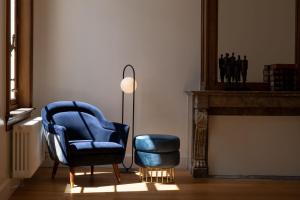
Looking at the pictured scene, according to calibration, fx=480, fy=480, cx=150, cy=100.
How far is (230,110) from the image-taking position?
5363 millimetres

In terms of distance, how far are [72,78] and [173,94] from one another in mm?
1230

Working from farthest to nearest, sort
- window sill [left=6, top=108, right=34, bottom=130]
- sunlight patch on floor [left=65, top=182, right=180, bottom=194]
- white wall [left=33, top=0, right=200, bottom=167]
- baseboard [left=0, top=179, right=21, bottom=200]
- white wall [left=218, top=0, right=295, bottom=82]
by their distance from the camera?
white wall [left=33, top=0, right=200, bottom=167], white wall [left=218, top=0, right=295, bottom=82], sunlight patch on floor [left=65, top=182, right=180, bottom=194], window sill [left=6, top=108, right=34, bottom=130], baseboard [left=0, top=179, right=21, bottom=200]

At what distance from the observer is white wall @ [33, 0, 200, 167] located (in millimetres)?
5723

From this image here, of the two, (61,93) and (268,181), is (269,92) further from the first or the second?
(61,93)

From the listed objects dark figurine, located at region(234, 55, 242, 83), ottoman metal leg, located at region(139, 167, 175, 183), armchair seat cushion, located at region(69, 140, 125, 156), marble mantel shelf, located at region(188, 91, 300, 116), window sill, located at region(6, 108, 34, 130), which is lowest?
ottoman metal leg, located at region(139, 167, 175, 183)

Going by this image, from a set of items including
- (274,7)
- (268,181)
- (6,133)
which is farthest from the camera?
(274,7)

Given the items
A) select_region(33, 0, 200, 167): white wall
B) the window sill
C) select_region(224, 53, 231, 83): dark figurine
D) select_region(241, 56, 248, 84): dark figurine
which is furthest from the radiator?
select_region(241, 56, 248, 84): dark figurine

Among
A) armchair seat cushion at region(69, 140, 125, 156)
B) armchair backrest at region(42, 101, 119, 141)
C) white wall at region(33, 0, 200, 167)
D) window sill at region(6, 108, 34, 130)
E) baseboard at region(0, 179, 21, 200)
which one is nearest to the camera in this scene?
baseboard at region(0, 179, 21, 200)

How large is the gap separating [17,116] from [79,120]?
849 mm

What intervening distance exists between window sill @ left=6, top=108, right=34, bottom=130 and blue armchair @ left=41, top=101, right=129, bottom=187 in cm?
19

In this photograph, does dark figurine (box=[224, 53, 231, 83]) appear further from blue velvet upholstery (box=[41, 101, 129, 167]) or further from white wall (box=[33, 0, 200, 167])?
blue velvet upholstery (box=[41, 101, 129, 167])

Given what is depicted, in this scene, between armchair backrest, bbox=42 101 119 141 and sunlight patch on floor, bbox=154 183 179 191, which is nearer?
sunlight patch on floor, bbox=154 183 179 191

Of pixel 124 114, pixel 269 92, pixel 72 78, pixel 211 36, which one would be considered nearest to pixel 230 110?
pixel 269 92

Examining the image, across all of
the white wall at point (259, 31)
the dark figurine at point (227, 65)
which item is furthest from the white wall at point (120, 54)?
the dark figurine at point (227, 65)
